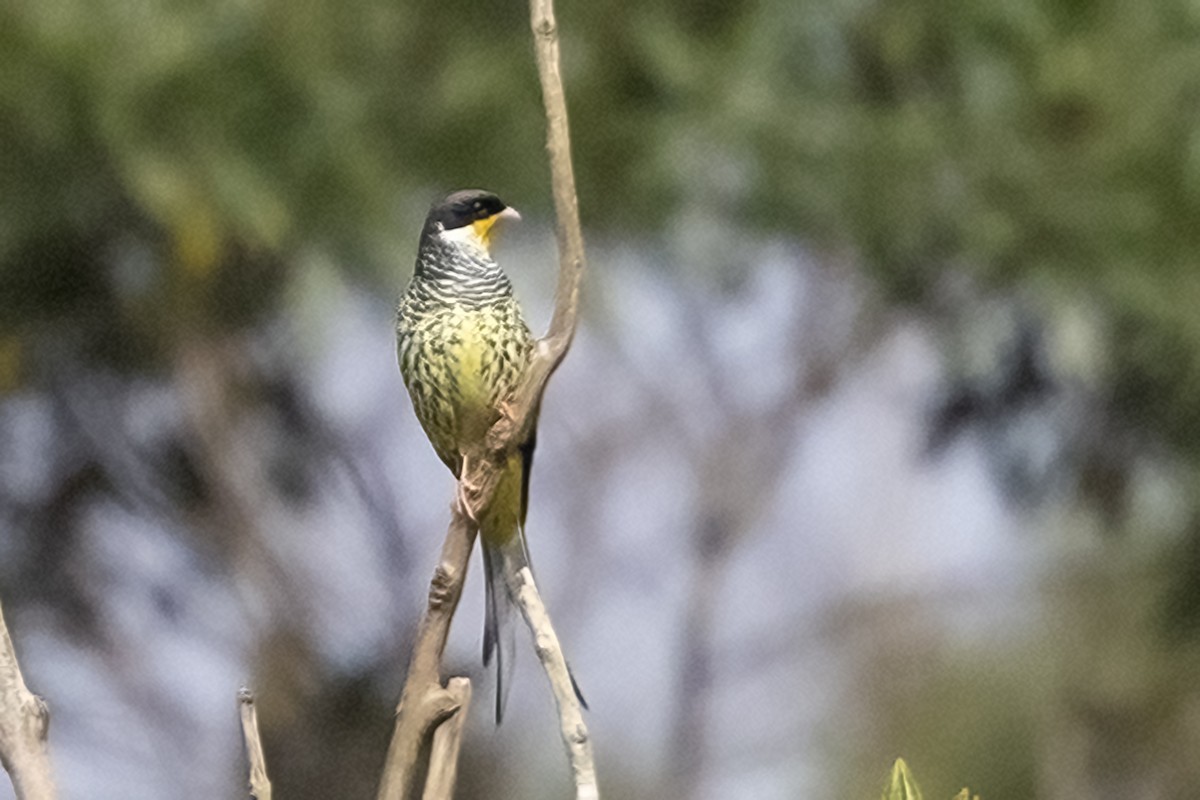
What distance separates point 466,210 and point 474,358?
7 centimetres

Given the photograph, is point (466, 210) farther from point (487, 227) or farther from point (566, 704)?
point (566, 704)

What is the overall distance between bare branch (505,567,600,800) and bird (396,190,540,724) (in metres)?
0.10

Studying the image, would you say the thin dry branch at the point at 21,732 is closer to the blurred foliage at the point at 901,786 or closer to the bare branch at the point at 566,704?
the bare branch at the point at 566,704

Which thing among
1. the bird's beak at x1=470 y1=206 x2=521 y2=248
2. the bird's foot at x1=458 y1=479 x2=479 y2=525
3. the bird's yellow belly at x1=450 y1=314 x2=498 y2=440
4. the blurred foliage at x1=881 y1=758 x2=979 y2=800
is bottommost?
the blurred foliage at x1=881 y1=758 x2=979 y2=800

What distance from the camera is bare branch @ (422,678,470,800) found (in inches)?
21.3

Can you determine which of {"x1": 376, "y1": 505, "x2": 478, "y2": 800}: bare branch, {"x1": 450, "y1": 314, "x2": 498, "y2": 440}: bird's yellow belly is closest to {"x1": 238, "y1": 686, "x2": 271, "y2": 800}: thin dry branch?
{"x1": 376, "y1": 505, "x2": 478, "y2": 800}: bare branch

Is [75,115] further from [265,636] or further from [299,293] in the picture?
[265,636]

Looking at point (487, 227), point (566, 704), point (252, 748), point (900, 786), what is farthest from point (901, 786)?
point (487, 227)

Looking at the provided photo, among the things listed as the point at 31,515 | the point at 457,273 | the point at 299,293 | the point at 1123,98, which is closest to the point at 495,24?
the point at 299,293

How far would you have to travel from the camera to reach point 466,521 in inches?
21.5

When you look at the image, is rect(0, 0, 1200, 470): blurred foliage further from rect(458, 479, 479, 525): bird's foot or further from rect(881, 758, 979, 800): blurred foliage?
rect(881, 758, 979, 800): blurred foliage

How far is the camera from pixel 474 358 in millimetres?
675

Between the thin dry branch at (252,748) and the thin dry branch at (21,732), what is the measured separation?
7cm

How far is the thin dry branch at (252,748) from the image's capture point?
0.50 meters
